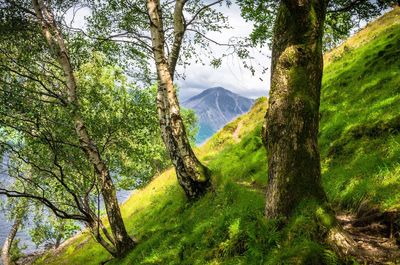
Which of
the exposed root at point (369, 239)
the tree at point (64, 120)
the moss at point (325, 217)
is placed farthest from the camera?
the tree at point (64, 120)

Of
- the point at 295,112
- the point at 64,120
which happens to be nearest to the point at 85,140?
the point at 64,120

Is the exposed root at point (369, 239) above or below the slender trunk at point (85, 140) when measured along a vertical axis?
below

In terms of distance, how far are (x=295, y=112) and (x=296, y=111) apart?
28 millimetres

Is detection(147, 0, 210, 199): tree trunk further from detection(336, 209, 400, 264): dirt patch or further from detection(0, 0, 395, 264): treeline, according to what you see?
detection(336, 209, 400, 264): dirt patch

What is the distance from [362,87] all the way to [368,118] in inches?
192

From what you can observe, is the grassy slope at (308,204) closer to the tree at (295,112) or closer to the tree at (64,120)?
the tree at (295,112)

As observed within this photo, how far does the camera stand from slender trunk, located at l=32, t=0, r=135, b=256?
15336mm

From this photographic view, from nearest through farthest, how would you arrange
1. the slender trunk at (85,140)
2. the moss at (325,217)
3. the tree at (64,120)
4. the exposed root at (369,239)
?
the exposed root at (369,239), the moss at (325,217), the tree at (64,120), the slender trunk at (85,140)

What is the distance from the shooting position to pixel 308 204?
7152 mm

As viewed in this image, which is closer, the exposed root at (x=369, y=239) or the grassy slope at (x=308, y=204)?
the exposed root at (x=369, y=239)

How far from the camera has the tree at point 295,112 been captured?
728cm

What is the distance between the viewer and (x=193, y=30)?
→ 19438mm

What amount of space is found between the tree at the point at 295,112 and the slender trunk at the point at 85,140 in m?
9.68

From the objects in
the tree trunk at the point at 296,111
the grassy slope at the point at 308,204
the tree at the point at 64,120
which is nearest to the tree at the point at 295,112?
the tree trunk at the point at 296,111
